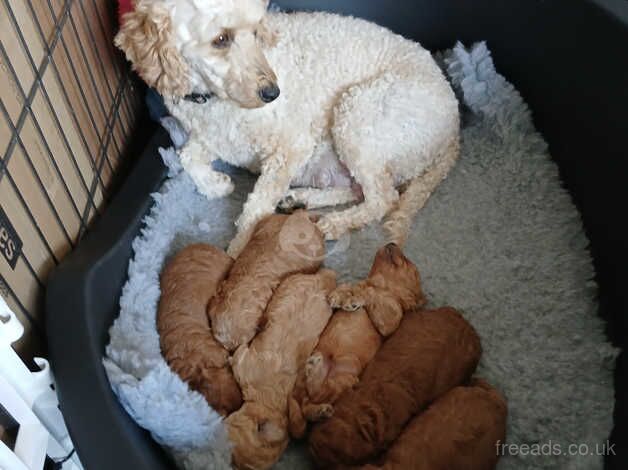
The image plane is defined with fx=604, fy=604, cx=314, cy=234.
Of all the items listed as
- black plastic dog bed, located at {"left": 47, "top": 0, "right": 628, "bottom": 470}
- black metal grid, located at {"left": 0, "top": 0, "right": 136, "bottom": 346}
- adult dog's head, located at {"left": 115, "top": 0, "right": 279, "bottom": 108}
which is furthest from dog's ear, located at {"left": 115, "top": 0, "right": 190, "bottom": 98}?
black plastic dog bed, located at {"left": 47, "top": 0, "right": 628, "bottom": 470}

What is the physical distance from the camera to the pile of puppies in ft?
3.35

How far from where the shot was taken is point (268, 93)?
132cm

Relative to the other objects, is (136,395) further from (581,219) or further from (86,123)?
(581,219)

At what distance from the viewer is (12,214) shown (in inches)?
39.8

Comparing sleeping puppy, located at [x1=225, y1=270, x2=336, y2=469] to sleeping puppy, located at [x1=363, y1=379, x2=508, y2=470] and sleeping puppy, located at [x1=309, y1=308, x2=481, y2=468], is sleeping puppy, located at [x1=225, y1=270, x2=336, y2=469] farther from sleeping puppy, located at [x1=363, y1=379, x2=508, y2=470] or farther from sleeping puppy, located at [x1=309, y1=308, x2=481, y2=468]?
sleeping puppy, located at [x1=363, y1=379, x2=508, y2=470]

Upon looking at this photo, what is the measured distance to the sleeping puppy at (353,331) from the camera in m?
1.09

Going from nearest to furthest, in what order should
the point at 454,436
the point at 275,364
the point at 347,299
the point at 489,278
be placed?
the point at 454,436 → the point at 275,364 → the point at 347,299 → the point at 489,278

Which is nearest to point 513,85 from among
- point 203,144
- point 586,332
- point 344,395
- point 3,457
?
point 586,332

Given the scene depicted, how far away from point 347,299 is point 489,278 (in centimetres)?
41

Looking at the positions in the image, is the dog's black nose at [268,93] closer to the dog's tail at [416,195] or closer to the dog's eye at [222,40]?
the dog's eye at [222,40]

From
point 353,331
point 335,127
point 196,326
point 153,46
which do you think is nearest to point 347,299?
point 353,331

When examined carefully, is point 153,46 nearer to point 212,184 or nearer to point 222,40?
point 222,40

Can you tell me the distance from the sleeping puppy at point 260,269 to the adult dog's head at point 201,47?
287 millimetres

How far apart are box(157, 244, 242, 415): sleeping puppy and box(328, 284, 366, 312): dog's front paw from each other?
0.80 ft
